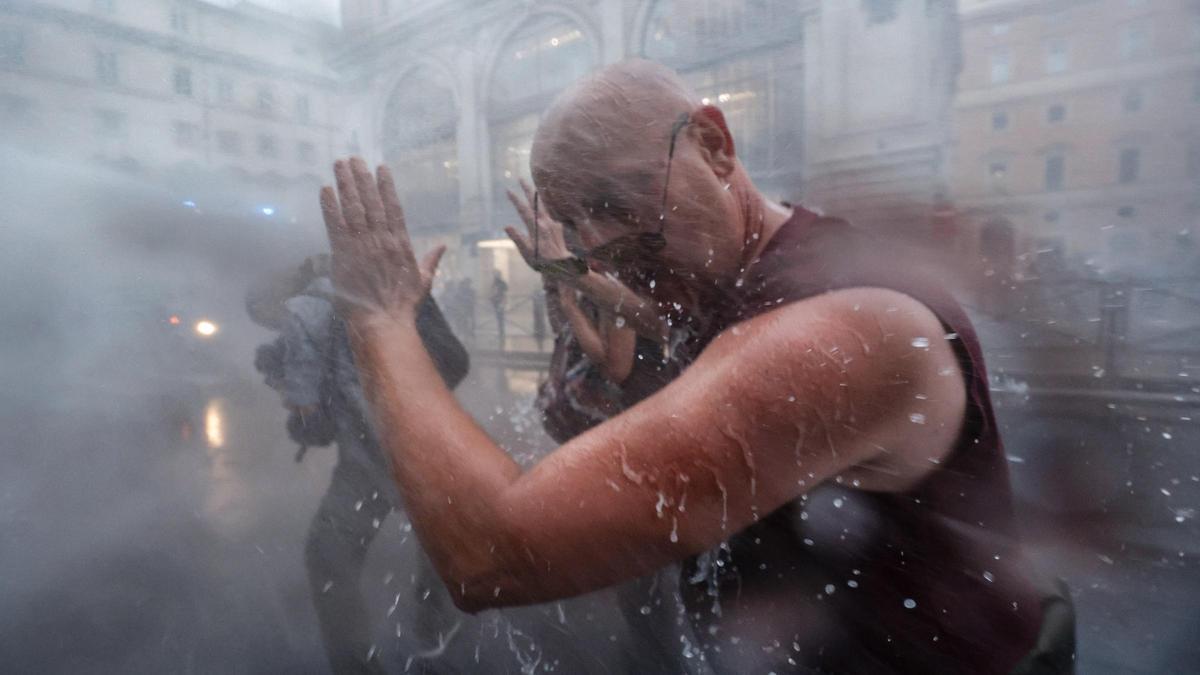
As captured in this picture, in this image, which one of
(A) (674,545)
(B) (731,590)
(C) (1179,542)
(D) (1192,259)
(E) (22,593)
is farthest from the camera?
(E) (22,593)

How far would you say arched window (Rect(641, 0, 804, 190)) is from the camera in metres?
0.81

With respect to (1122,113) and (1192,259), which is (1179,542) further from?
(1122,113)

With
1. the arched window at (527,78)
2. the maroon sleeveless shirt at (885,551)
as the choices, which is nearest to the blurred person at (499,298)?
the arched window at (527,78)

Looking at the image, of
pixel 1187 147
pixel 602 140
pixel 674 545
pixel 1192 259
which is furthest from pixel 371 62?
pixel 1192 259

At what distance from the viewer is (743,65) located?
84 centimetres

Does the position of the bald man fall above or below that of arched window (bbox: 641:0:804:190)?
below

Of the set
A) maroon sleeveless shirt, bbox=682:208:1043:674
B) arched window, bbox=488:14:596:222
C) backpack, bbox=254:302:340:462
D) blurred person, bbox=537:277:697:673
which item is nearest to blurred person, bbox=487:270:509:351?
blurred person, bbox=537:277:697:673

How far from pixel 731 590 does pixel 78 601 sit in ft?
4.55

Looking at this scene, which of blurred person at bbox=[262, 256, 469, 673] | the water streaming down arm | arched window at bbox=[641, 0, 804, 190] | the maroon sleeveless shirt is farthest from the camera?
blurred person at bbox=[262, 256, 469, 673]

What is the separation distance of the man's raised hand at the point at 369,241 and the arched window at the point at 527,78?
198mm

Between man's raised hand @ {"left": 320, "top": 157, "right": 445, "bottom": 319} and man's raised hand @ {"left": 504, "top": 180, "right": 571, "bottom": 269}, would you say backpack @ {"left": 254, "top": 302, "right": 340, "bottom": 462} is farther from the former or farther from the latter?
man's raised hand @ {"left": 504, "top": 180, "right": 571, "bottom": 269}

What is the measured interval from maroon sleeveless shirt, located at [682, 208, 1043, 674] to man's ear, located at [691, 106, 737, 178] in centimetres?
13

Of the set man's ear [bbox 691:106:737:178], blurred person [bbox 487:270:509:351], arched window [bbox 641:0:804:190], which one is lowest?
blurred person [bbox 487:270:509:351]

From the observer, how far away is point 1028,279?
841 mm
